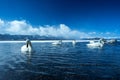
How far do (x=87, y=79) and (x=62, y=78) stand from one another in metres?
2.18

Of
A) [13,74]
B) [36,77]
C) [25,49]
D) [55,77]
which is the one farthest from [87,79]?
[25,49]

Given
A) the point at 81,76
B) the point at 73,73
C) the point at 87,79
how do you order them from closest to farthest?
the point at 87,79, the point at 81,76, the point at 73,73

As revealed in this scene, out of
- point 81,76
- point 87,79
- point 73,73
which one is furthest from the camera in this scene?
point 73,73

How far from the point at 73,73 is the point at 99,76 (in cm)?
276

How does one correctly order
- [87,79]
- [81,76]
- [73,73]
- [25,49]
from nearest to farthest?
[87,79] < [81,76] < [73,73] < [25,49]

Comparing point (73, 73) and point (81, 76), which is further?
point (73, 73)

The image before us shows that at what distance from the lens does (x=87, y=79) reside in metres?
20.4

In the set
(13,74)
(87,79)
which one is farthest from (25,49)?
(87,79)

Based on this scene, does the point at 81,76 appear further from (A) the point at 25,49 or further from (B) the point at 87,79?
(A) the point at 25,49

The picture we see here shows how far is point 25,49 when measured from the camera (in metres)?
51.1

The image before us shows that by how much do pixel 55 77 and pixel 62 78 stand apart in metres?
0.74

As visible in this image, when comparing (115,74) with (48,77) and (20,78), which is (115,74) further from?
(20,78)

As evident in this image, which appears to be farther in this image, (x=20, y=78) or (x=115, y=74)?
(x=115, y=74)

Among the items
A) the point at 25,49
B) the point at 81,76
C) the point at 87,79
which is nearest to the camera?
the point at 87,79
